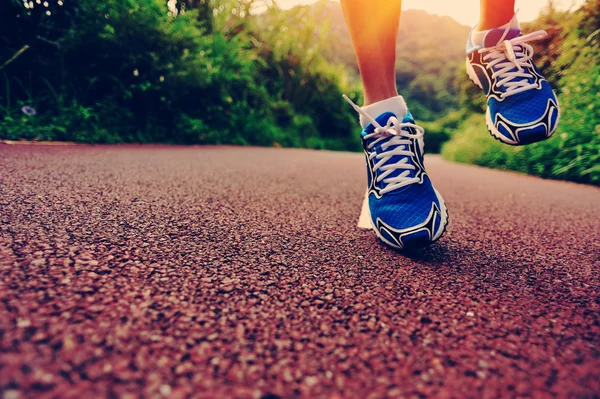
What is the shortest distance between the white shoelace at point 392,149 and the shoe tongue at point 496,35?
41 cm

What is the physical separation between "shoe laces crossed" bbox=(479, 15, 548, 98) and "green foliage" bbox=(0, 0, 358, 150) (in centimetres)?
284

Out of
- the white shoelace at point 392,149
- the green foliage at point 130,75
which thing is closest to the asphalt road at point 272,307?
the white shoelace at point 392,149

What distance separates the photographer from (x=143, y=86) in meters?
3.28

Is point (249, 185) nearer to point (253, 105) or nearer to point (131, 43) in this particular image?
point (131, 43)

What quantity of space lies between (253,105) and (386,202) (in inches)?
174

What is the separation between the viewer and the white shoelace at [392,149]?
0.92 meters

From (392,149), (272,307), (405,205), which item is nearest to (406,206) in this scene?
(405,205)

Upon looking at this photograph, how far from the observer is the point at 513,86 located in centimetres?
104

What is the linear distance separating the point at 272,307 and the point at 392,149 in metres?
0.57

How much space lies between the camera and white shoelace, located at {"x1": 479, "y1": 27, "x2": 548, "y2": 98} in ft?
3.41

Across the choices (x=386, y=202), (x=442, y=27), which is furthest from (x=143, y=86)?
(x=442, y=27)

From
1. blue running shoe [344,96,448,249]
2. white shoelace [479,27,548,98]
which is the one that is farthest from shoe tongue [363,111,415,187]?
white shoelace [479,27,548,98]

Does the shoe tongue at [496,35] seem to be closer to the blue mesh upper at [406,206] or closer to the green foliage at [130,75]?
the blue mesh upper at [406,206]

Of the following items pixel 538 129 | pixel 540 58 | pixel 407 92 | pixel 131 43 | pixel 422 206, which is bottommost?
pixel 422 206
